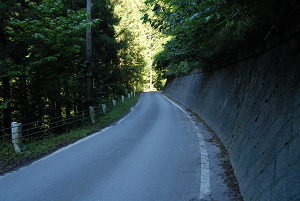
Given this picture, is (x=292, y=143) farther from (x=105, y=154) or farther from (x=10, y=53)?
(x=10, y=53)

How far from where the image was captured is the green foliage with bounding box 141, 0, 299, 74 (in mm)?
3219

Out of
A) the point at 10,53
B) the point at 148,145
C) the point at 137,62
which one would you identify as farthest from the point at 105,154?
the point at 137,62

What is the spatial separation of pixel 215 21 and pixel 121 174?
17.7ft

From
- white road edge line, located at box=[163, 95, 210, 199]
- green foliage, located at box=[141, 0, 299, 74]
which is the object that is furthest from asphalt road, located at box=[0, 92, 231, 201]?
green foliage, located at box=[141, 0, 299, 74]

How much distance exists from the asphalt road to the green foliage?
3.14 meters

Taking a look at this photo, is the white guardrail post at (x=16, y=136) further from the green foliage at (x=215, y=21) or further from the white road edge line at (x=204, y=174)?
the white road edge line at (x=204, y=174)

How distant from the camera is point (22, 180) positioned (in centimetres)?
372

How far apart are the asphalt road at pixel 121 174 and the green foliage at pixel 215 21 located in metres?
3.14

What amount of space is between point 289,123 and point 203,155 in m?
2.82

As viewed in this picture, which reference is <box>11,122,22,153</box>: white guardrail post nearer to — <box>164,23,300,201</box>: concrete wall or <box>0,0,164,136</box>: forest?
<box>0,0,164,136</box>: forest

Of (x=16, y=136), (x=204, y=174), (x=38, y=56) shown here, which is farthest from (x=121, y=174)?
(x=38, y=56)

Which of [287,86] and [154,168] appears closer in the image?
[287,86]

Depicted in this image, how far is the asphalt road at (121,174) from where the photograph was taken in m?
3.17

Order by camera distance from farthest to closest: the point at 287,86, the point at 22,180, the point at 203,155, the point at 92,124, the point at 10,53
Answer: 1. the point at 92,124
2. the point at 10,53
3. the point at 203,155
4. the point at 22,180
5. the point at 287,86
